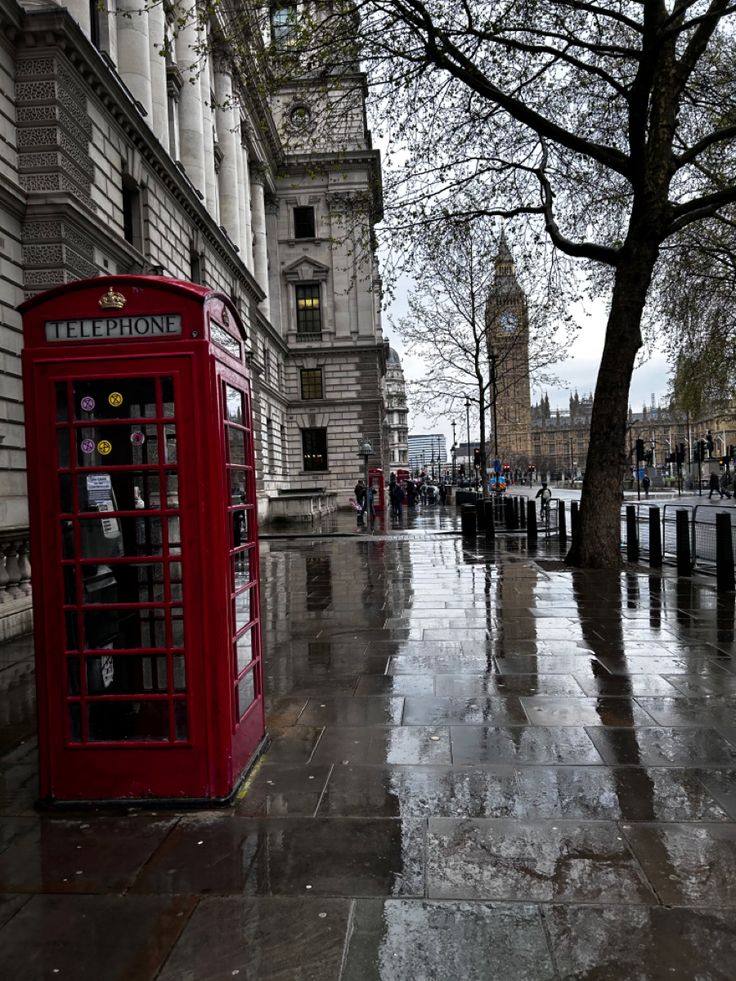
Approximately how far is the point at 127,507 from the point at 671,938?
2942 millimetres

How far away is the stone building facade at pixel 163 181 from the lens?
38.0 feet

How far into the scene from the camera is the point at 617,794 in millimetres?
3586

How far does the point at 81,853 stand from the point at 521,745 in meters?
2.41

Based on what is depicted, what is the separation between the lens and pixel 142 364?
3.45m

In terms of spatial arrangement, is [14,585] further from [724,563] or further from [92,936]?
[724,563]

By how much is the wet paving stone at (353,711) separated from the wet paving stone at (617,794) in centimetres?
120

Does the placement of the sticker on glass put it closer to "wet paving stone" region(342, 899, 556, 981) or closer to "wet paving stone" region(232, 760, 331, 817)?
"wet paving stone" region(232, 760, 331, 817)

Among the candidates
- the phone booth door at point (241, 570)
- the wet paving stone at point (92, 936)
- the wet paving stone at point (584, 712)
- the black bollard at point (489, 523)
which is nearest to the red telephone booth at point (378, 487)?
the black bollard at point (489, 523)

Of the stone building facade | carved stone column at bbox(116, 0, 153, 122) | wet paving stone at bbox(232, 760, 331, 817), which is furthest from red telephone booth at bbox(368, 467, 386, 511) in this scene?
wet paving stone at bbox(232, 760, 331, 817)

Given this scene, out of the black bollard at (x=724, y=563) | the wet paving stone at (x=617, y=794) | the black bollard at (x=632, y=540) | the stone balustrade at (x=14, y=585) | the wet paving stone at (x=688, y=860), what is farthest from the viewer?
the black bollard at (x=632, y=540)

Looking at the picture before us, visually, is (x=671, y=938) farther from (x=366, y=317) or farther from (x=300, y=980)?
(x=366, y=317)

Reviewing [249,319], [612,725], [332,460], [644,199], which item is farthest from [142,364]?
[332,460]

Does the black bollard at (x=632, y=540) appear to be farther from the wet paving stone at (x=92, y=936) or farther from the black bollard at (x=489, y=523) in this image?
the wet paving stone at (x=92, y=936)

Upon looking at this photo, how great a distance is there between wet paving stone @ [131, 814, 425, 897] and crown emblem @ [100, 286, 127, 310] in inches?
95.3
